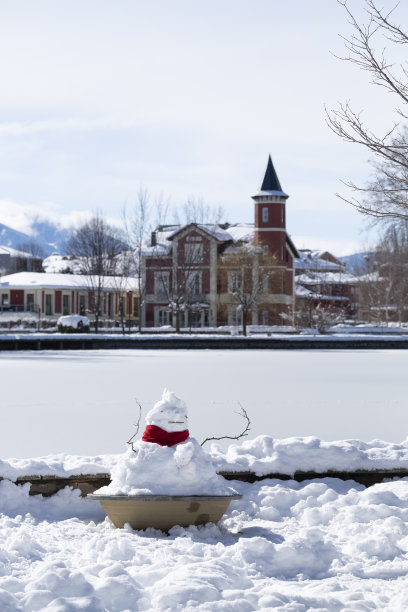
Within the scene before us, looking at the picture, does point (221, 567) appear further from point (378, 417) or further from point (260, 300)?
point (260, 300)

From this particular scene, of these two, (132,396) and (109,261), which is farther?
(109,261)

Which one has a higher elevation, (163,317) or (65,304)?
(65,304)

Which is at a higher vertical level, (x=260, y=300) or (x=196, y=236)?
(x=196, y=236)

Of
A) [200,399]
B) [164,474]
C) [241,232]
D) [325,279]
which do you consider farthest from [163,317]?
[164,474]

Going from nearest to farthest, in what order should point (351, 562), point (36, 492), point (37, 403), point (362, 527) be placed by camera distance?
point (351, 562)
point (362, 527)
point (36, 492)
point (37, 403)

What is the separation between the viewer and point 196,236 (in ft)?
192

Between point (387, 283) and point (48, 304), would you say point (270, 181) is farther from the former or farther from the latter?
point (48, 304)

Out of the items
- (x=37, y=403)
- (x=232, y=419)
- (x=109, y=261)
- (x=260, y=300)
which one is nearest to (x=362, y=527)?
(x=232, y=419)

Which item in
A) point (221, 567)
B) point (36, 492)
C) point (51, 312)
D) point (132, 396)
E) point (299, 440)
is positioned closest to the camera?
point (221, 567)

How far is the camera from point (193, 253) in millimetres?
57750

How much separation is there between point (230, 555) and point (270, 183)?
186 ft

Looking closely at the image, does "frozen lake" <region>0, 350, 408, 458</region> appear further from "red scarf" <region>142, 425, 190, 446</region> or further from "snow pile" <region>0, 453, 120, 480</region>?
"red scarf" <region>142, 425, 190, 446</region>

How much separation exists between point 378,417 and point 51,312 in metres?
51.7

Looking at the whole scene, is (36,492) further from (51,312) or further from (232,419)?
(51,312)
